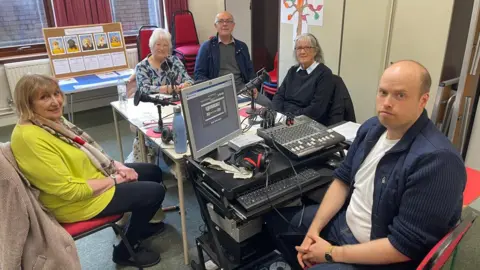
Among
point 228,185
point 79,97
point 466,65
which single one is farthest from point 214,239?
point 79,97

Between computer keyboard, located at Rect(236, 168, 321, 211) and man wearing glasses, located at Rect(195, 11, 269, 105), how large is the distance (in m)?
1.79

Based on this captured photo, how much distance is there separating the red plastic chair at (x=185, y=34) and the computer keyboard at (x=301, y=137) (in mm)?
2948

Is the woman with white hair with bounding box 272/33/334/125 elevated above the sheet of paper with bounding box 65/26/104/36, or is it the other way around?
the sheet of paper with bounding box 65/26/104/36

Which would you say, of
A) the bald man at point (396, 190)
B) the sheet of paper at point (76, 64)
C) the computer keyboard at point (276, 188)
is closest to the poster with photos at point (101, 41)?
the sheet of paper at point (76, 64)

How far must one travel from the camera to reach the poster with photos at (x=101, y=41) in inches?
169

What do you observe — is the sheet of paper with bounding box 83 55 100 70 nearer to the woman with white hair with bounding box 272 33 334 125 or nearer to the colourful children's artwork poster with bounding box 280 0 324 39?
the colourful children's artwork poster with bounding box 280 0 324 39

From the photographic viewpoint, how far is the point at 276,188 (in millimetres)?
1626

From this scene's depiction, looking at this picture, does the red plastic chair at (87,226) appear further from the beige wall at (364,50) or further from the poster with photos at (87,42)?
the poster with photos at (87,42)

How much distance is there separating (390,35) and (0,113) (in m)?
4.11

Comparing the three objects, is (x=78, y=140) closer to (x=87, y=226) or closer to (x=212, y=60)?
(x=87, y=226)

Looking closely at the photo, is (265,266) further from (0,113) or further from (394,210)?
(0,113)

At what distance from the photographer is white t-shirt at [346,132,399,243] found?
1411 mm

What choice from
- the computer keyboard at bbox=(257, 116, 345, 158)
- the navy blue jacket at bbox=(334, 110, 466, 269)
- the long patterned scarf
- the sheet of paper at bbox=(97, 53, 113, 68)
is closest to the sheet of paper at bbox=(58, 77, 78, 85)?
the sheet of paper at bbox=(97, 53, 113, 68)

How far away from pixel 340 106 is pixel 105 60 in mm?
2964
